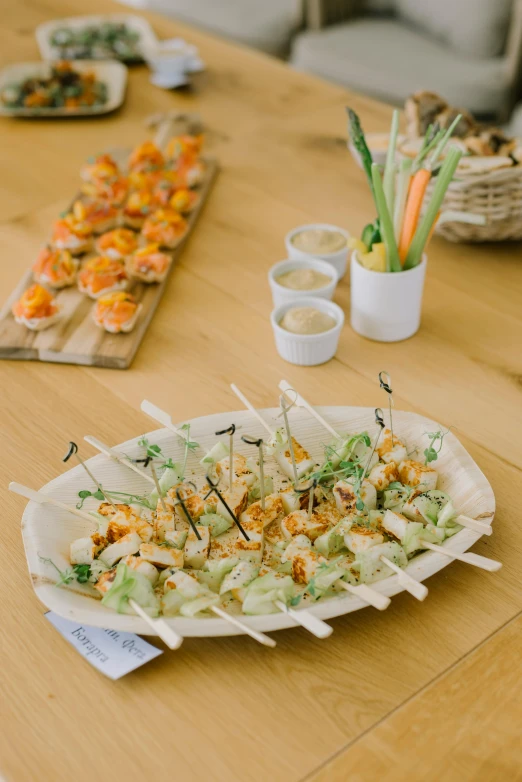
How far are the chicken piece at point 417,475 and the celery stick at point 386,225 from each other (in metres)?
0.42

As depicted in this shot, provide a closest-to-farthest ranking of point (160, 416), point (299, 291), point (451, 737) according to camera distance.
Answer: point (451, 737) → point (160, 416) → point (299, 291)

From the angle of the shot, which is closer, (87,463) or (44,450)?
(87,463)

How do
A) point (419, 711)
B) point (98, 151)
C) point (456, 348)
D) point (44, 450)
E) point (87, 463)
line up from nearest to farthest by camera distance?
1. point (419, 711)
2. point (87, 463)
3. point (44, 450)
4. point (456, 348)
5. point (98, 151)

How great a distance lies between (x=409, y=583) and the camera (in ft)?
2.94

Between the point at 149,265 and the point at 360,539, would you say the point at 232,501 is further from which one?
the point at 149,265

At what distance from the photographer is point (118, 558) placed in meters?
0.98

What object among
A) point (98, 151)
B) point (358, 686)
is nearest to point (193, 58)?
point (98, 151)

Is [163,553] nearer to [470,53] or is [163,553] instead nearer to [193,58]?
[193,58]

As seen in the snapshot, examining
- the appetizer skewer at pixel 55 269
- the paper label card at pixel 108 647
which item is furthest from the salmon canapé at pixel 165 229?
the paper label card at pixel 108 647

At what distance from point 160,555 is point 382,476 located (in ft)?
0.99

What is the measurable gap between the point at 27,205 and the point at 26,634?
51.7 inches

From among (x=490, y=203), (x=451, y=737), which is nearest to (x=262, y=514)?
(x=451, y=737)

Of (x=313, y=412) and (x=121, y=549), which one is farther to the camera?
(x=313, y=412)

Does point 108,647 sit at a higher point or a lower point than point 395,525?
lower
